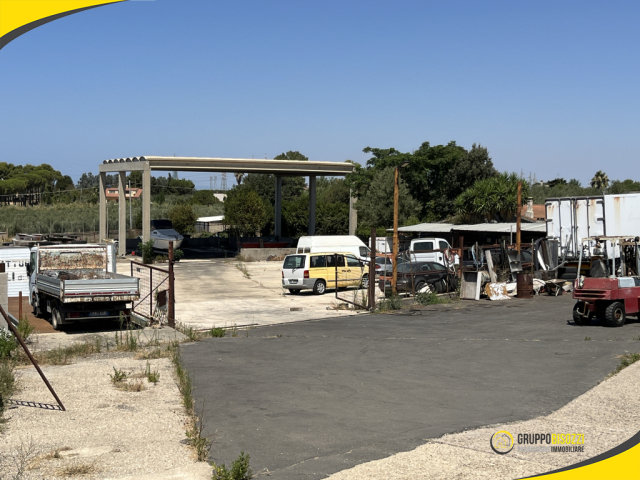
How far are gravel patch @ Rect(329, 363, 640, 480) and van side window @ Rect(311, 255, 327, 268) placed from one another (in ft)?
59.6

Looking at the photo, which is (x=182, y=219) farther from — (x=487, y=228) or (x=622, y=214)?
(x=622, y=214)

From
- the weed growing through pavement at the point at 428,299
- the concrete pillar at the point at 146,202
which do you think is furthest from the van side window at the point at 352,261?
the concrete pillar at the point at 146,202

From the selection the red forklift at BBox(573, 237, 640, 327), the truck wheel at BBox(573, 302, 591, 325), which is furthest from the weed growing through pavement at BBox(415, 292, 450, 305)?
the truck wheel at BBox(573, 302, 591, 325)

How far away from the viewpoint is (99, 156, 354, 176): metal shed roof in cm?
4428

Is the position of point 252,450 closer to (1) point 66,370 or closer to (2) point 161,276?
(1) point 66,370

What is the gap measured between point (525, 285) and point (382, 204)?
1122 inches

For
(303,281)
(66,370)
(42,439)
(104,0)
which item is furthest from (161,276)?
(104,0)

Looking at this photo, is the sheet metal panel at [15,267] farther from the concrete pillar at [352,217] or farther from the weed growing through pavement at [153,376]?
the concrete pillar at [352,217]

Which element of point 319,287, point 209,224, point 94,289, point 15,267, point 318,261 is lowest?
point 319,287

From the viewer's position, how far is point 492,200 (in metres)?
44.3

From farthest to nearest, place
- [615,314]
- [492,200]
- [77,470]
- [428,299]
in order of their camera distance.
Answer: [492,200], [428,299], [615,314], [77,470]

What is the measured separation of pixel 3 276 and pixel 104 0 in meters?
14.0

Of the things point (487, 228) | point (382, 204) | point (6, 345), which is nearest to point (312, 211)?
point (382, 204)

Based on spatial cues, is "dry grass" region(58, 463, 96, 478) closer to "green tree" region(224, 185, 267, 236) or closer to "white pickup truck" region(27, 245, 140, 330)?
"white pickup truck" region(27, 245, 140, 330)
